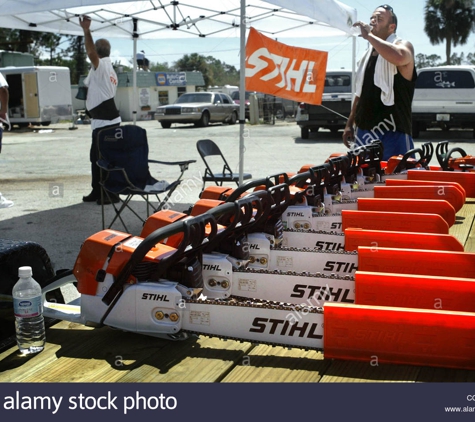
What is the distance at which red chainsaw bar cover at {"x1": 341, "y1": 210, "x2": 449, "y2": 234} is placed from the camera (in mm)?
3197

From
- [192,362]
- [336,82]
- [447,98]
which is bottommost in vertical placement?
[192,362]

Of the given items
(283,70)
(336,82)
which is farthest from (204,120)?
(283,70)

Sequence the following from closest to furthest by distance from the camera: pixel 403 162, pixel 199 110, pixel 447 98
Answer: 1. pixel 403 162
2. pixel 447 98
3. pixel 199 110

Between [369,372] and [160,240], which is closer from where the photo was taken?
[369,372]

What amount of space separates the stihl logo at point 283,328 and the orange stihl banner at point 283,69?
191 inches

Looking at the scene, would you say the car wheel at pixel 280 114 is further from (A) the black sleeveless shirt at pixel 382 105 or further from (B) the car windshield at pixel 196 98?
(A) the black sleeveless shirt at pixel 382 105

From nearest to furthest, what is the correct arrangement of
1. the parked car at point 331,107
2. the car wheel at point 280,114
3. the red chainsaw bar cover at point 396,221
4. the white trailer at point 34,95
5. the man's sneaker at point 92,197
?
the red chainsaw bar cover at point 396,221 < the man's sneaker at point 92,197 < the parked car at point 331,107 < the white trailer at point 34,95 < the car wheel at point 280,114

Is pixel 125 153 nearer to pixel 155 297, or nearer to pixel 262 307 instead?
pixel 155 297

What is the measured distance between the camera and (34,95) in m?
26.8

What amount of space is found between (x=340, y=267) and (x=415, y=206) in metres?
1.06

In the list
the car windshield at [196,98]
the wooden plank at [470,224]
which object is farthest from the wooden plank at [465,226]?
the car windshield at [196,98]

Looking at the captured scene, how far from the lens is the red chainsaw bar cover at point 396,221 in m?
3.20

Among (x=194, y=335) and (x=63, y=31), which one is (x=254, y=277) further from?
(x=63, y=31)
